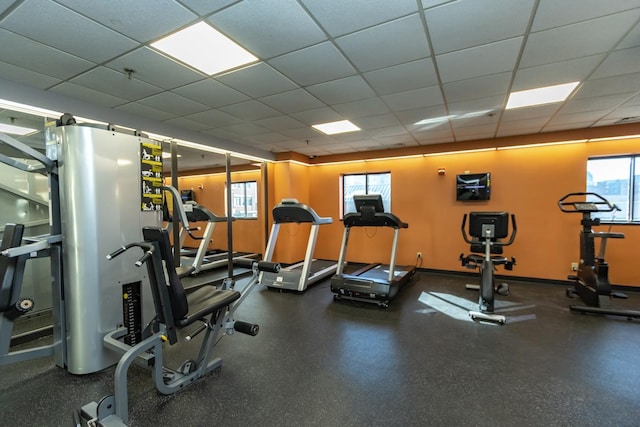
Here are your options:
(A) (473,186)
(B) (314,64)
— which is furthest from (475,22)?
(A) (473,186)

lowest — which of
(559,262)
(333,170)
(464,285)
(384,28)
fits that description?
(464,285)

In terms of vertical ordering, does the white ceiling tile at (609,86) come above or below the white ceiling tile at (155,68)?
above

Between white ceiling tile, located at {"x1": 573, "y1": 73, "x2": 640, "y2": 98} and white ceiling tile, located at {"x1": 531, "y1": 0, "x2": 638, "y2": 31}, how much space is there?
1.37 m

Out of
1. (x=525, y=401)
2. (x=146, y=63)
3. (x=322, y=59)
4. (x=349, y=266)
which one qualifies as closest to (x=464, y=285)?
(x=349, y=266)

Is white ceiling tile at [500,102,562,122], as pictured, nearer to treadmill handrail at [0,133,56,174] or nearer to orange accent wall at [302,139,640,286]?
orange accent wall at [302,139,640,286]

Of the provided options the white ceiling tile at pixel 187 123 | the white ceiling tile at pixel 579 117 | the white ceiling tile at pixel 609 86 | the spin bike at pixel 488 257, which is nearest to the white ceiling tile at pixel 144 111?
the white ceiling tile at pixel 187 123

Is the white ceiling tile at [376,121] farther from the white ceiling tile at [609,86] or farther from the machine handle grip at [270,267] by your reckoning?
the machine handle grip at [270,267]

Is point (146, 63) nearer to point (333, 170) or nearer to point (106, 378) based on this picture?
point (106, 378)

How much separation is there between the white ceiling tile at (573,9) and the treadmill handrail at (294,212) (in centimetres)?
345

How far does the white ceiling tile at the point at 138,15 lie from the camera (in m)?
1.79

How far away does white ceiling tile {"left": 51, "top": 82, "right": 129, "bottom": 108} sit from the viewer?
117 inches

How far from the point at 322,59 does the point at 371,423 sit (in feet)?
9.26

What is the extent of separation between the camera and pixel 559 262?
16.9 feet

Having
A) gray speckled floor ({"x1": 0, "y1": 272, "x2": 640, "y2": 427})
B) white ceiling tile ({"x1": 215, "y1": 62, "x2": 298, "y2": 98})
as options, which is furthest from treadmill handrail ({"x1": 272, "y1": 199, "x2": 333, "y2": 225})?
white ceiling tile ({"x1": 215, "y1": 62, "x2": 298, "y2": 98})
